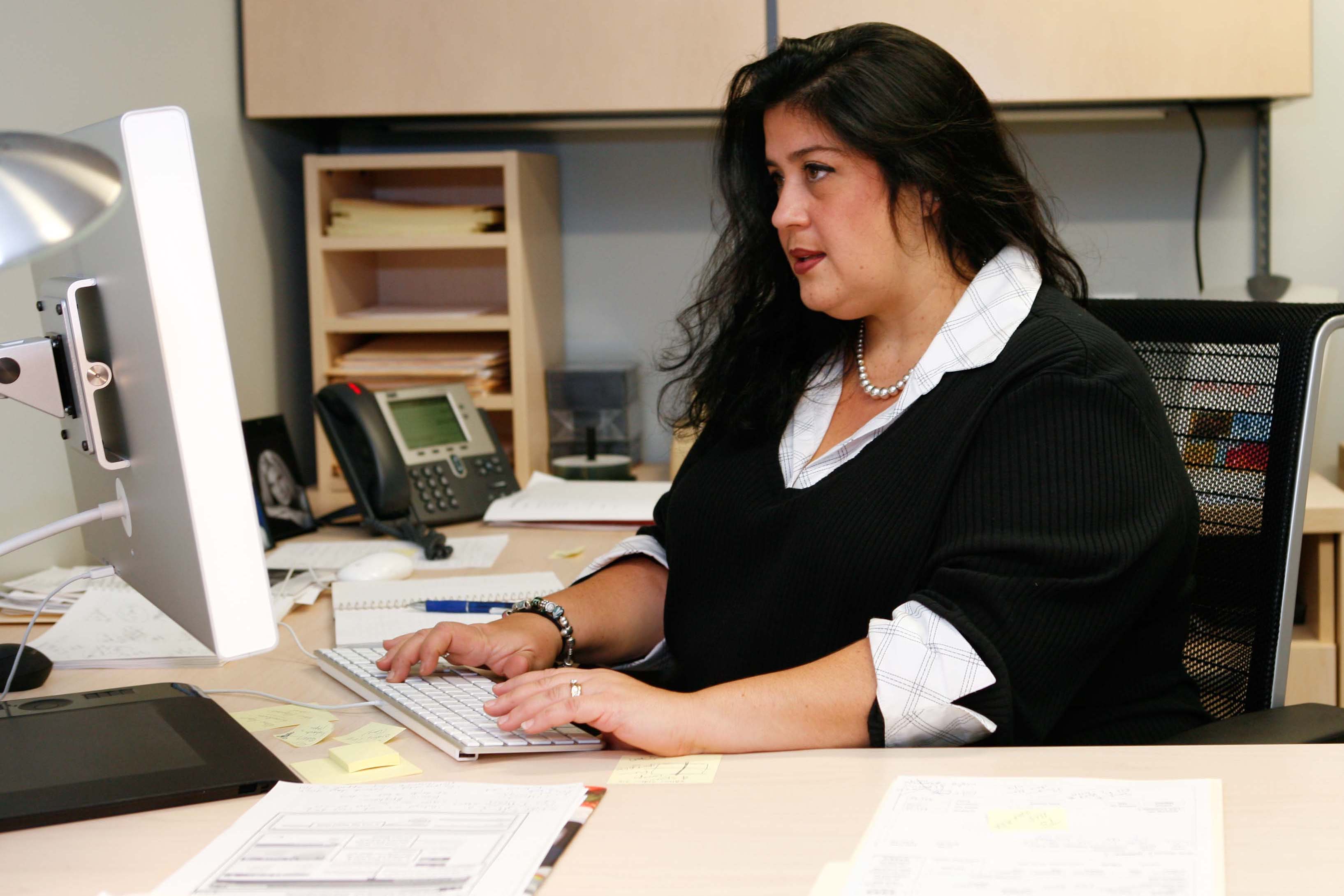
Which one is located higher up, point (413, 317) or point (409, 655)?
point (413, 317)

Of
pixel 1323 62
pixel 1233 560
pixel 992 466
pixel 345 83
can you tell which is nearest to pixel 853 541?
pixel 992 466

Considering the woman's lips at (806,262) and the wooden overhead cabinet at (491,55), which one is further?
the wooden overhead cabinet at (491,55)

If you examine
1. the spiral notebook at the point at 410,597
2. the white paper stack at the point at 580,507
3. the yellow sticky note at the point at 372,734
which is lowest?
the white paper stack at the point at 580,507

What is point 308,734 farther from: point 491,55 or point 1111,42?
point 1111,42

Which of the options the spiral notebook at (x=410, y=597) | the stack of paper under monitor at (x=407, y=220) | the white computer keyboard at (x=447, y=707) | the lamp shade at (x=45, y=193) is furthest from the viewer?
the stack of paper under monitor at (x=407, y=220)

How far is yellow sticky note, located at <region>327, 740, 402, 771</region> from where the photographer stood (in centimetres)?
93

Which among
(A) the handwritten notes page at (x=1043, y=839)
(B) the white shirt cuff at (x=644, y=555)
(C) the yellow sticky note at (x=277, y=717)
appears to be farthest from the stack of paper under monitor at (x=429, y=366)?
(A) the handwritten notes page at (x=1043, y=839)

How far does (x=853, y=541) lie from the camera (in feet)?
3.60

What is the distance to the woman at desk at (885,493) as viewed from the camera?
966 millimetres

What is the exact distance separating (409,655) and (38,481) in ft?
2.45

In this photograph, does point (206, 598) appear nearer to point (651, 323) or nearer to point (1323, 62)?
point (651, 323)

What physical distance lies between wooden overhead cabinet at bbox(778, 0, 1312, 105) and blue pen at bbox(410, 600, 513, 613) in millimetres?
1075

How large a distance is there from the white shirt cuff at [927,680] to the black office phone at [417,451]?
108 centimetres

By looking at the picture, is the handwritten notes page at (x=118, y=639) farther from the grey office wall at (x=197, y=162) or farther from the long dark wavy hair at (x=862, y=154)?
the long dark wavy hair at (x=862, y=154)
